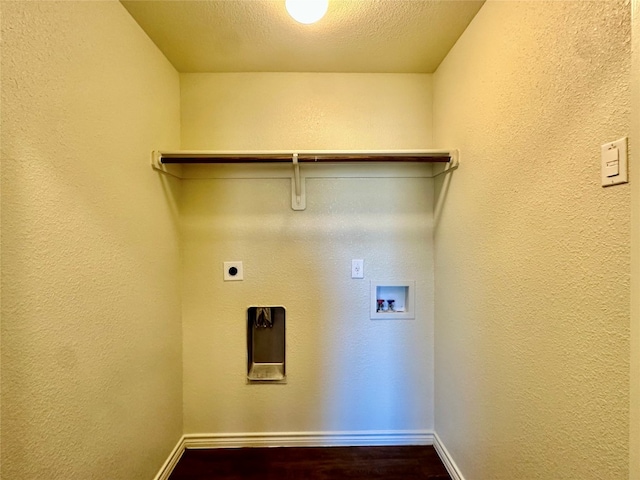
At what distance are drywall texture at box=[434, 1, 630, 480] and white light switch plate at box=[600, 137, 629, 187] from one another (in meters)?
0.02

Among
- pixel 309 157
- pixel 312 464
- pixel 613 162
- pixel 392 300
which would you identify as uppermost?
pixel 309 157

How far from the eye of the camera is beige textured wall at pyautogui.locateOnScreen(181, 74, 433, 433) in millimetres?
1714

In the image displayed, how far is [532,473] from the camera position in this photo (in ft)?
3.06

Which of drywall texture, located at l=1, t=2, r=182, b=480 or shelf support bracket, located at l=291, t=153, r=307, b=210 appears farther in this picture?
shelf support bracket, located at l=291, t=153, r=307, b=210

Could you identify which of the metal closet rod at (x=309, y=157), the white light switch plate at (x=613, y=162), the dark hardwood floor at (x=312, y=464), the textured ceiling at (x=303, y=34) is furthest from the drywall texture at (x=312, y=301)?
the white light switch plate at (x=613, y=162)

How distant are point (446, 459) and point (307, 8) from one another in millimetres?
2336

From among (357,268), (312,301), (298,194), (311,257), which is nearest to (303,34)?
(298,194)

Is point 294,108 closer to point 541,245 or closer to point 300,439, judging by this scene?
point 541,245

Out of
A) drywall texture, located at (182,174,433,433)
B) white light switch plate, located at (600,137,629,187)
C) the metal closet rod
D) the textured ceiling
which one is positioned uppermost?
the textured ceiling

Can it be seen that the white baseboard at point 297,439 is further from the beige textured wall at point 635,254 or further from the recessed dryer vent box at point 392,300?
the beige textured wall at point 635,254

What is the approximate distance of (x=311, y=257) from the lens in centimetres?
173

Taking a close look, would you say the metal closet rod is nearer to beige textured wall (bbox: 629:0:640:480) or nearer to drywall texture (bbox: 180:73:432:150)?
drywall texture (bbox: 180:73:432:150)

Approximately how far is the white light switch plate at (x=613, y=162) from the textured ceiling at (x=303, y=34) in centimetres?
96

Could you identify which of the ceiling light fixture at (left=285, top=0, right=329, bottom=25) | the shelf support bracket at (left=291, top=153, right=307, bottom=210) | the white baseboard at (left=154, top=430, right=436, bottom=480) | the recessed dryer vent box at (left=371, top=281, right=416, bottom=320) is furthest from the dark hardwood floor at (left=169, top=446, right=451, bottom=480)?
the ceiling light fixture at (left=285, top=0, right=329, bottom=25)
